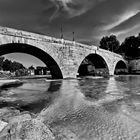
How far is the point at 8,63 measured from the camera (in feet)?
299

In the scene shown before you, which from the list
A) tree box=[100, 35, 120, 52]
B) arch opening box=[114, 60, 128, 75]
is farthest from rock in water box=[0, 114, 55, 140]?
tree box=[100, 35, 120, 52]

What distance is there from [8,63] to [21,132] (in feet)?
328

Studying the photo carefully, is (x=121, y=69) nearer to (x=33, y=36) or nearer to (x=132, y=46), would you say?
(x=132, y=46)

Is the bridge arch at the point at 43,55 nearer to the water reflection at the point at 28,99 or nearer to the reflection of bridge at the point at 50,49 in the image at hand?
the reflection of bridge at the point at 50,49

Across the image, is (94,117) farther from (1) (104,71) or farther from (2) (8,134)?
(1) (104,71)

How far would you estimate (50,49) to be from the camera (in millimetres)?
15367

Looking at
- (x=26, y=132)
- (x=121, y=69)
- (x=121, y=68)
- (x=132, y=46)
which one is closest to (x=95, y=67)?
(x=121, y=69)

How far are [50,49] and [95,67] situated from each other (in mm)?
18101

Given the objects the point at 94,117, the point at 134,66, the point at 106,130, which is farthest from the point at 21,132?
the point at 134,66

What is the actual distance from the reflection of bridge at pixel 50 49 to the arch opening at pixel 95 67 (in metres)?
4.21

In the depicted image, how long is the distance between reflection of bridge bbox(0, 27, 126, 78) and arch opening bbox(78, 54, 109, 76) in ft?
13.8

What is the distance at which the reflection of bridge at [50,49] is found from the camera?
1209 cm

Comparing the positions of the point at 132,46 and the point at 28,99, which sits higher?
the point at 132,46

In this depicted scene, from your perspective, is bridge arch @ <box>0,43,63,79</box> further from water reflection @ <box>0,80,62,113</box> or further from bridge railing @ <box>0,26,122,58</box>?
water reflection @ <box>0,80,62,113</box>
